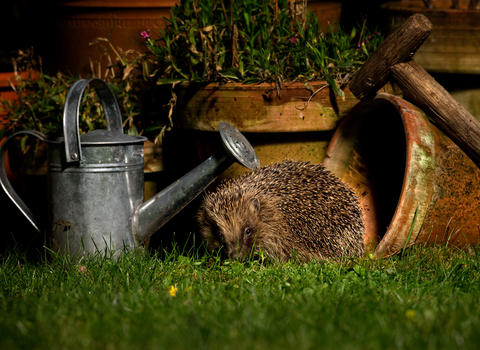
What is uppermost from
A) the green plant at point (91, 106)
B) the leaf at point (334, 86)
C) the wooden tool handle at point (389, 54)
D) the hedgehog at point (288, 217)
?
the wooden tool handle at point (389, 54)

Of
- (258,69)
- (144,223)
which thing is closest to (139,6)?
(258,69)

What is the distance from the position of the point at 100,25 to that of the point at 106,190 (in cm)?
197

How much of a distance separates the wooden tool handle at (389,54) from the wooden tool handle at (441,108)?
66mm

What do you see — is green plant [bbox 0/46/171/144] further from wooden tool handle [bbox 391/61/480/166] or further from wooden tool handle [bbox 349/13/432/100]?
wooden tool handle [bbox 391/61/480/166]

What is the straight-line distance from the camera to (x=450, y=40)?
462 centimetres

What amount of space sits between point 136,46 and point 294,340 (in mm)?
3309

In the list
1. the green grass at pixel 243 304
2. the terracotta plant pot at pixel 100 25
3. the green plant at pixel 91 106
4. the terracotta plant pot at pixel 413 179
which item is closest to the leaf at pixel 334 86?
the terracotta plant pot at pixel 413 179

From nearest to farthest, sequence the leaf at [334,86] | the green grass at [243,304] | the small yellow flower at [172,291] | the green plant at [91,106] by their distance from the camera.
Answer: the green grass at [243,304]
the small yellow flower at [172,291]
the leaf at [334,86]
the green plant at [91,106]

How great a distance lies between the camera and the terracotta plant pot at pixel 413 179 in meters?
2.92

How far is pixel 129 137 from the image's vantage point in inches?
122

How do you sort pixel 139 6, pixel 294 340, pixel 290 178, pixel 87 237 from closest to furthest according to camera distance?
pixel 294 340, pixel 87 237, pixel 290 178, pixel 139 6


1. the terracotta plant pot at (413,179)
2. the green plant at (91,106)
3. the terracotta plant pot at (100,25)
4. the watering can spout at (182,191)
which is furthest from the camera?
the terracotta plant pot at (100,25)

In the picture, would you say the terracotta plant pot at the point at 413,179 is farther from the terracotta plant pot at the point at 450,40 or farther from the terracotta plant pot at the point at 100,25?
the terracotta plant pot at the point at 100,25

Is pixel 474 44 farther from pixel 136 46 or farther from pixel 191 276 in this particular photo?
pixel 191 276
